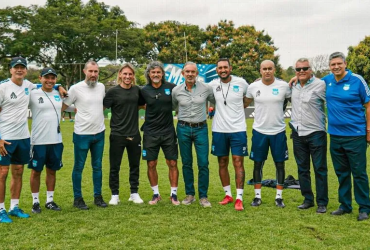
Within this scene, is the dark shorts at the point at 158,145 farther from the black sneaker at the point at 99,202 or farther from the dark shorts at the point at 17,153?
the dark shorts at the point at 17,153

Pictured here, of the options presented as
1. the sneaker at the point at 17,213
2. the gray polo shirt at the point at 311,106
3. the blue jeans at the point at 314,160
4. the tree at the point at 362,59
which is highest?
the tree at the point at 362,59

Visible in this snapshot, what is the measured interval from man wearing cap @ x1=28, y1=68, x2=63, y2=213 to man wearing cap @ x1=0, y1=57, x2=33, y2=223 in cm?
17

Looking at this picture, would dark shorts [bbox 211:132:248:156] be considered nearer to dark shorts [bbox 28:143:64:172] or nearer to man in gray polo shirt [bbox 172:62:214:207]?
man in gray polo shirt [bbox 172:62:214:207]

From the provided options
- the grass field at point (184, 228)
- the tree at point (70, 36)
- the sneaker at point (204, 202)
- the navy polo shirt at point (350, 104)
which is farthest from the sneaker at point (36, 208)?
the tree at point (70, 36)

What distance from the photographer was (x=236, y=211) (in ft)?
A: 17.6

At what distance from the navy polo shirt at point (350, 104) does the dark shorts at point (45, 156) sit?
379 cm

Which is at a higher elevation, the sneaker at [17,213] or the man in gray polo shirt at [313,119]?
the man in gray polo shirt at [313,119]

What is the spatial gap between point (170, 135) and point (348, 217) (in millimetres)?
2672

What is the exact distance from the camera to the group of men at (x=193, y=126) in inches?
196

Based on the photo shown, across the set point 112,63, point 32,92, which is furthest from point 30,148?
point 112,63

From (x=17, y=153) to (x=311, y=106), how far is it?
4.00 metres

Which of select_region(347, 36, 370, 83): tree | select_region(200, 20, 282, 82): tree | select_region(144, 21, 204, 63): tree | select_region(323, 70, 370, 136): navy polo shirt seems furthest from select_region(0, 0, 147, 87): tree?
select_region(323, 70, 370, 136): navy polo shirt

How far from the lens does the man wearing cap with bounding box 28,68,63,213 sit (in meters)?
5.31

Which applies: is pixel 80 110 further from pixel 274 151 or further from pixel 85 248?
pixel 274 151
